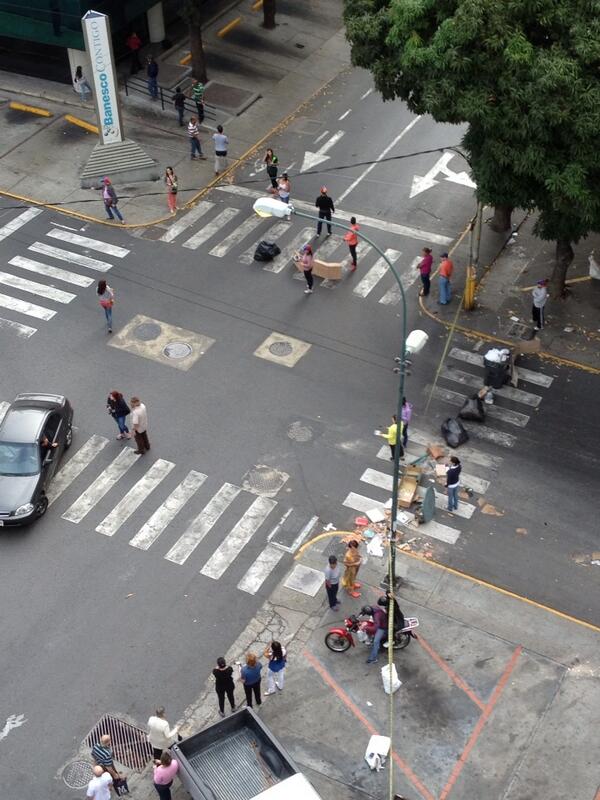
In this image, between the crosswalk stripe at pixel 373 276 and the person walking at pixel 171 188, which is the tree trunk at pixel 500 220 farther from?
the person walking at pixel 171 188

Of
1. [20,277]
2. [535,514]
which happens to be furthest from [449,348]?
[20,277]

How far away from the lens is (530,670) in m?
19.6

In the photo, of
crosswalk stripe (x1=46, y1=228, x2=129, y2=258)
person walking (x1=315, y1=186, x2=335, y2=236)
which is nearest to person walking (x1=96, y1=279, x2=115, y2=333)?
crosswalk stripe (x1=46, y1=228, x2=129, y2=258)

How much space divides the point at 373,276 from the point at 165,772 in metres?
16.6

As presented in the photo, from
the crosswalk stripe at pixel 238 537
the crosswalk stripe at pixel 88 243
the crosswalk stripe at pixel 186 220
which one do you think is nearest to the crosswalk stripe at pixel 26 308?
the crosswalk stripe at pixel 88 243

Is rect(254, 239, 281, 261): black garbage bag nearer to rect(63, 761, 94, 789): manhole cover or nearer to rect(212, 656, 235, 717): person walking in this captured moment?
rect(212, 656, 235, 717): person walking

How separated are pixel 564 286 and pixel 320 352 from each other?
707 cm

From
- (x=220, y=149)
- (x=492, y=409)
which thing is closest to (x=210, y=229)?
(x=220, y=149)

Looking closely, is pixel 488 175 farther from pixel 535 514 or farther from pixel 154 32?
pixel 154 32

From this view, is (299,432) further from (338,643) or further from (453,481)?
(338,643)

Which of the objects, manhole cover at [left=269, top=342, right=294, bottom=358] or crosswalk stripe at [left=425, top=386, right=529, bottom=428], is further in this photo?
manhole cover at [left=269, top=342, right=294, bottom=358]

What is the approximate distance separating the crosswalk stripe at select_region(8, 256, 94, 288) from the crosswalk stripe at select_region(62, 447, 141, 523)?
7.16 meters

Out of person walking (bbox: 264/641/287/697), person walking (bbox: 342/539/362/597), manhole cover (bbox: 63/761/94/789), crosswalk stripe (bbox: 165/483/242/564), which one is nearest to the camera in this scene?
manhole cover (bbox: 63/761/94/789)

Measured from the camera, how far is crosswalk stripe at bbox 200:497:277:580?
21547 mm
